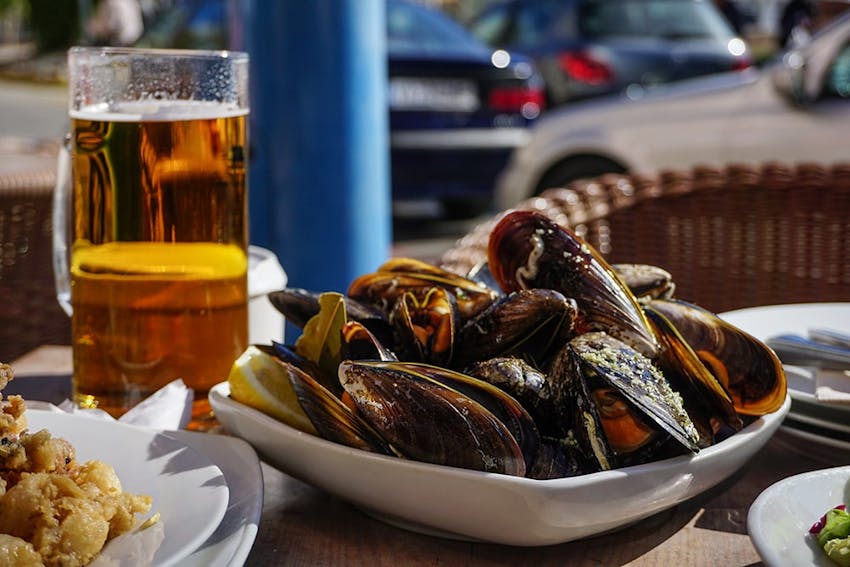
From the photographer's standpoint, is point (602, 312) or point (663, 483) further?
point (602, 312)

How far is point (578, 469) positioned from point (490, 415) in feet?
0.33

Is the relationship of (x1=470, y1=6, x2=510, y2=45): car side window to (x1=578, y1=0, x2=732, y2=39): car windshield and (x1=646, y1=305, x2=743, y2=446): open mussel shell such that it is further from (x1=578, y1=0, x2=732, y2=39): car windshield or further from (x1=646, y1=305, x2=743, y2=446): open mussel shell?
(x1=646, y1=305, x2=743, y2=446): open mussel shell

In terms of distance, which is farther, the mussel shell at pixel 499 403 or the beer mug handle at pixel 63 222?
the beer mug handle at pixel 63 222

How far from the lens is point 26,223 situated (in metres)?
2.71

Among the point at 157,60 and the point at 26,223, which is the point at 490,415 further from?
the point at 26,223

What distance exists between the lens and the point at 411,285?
117 cm

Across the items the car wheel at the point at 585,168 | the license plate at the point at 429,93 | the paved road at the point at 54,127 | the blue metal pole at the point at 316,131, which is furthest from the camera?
the paved road at the point at 54,127

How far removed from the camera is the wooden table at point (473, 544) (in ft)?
3.08

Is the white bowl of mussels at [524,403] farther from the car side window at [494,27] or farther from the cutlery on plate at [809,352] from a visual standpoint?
the car side window at [494,27]

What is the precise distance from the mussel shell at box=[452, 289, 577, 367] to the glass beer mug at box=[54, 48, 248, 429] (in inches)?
13.4

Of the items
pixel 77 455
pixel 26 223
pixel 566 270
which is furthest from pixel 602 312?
pixel 26 223

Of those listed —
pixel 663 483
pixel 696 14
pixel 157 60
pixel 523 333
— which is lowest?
pixel 663 483

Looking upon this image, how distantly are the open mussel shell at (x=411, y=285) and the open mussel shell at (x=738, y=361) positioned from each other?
0.19 meters

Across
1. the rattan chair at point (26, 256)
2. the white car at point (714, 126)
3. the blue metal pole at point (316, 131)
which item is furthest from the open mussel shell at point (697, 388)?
the white car at point (714, 126)
